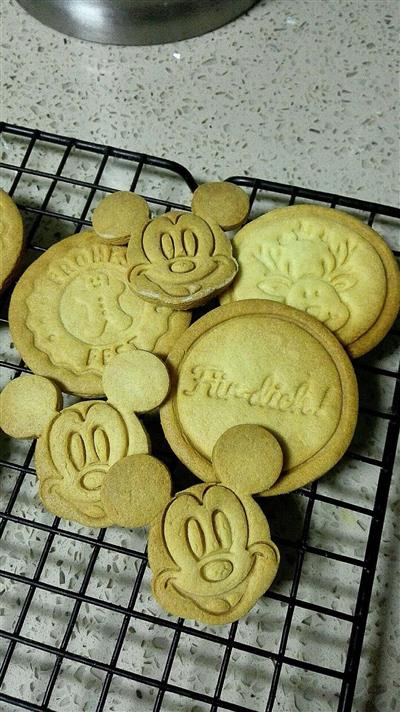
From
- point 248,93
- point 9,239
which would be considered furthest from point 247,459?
point 248,93

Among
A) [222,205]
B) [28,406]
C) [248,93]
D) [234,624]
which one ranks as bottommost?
[234,624]

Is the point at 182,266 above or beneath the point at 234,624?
above

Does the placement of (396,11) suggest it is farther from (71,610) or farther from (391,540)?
(71,610)

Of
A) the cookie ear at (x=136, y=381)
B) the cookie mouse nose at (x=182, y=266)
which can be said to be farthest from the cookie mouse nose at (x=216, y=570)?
the cookie mouse nose at (x=182, y=266)

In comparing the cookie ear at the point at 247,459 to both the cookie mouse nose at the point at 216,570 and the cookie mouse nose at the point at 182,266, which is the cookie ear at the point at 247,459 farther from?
the cookie mouse nose at the point at 182,266

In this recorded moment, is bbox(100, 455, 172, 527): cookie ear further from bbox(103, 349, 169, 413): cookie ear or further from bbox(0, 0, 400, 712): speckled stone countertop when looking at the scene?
bbox(0, 0, 400, 712): speckled stone countertop

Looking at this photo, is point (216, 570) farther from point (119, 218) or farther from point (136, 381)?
point (119, 218)

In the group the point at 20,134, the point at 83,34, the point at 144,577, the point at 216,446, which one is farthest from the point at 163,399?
the point at 83,34
